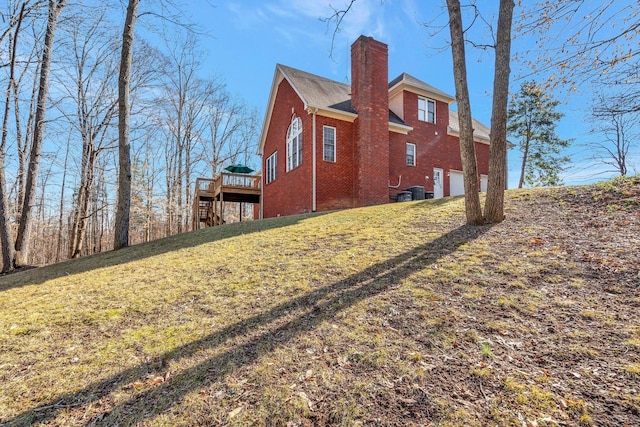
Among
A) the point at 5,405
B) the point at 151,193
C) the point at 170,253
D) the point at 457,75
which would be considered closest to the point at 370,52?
the point at 457,75

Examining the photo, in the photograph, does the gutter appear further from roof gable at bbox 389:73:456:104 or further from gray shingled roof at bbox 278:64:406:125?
roof gable at bbox 389:73:456:104

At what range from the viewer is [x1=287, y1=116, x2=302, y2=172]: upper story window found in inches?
560

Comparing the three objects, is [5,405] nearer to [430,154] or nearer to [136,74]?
[136,74]

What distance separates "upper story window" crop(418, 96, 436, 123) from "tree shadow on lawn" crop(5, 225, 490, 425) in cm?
1274

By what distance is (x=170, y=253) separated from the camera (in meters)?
7.00

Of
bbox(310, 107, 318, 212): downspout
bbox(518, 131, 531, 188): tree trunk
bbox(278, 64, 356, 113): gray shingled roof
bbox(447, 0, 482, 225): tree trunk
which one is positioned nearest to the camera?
bbox(447, 0, 482, 225): tree trunk

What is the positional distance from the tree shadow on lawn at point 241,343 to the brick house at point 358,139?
8.40 metres

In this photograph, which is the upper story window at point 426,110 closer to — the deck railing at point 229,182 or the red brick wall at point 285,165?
the red brick wall at point 285,165

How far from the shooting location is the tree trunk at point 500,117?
596 centimetres

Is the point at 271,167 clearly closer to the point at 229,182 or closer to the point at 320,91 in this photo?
the point at 229,182

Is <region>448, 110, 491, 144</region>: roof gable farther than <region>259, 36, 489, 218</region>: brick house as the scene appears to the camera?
Yes

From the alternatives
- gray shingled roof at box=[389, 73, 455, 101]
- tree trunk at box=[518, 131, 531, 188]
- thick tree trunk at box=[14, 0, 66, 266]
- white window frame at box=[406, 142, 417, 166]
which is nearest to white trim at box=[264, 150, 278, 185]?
white window frame at box=[406, 142, 417, 166]

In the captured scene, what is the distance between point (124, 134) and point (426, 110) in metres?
13.5

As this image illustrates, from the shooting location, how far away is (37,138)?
9484 mm
